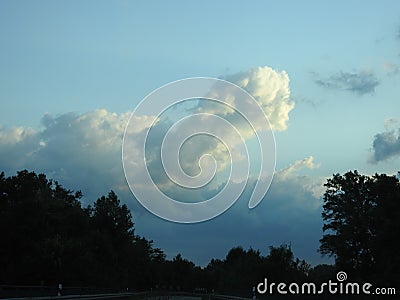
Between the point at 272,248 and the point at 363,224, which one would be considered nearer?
the point at 363,224

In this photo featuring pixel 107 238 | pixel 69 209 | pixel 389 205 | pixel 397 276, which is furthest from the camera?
pixel 107 238

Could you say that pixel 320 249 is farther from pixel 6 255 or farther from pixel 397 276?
pixel 6 255

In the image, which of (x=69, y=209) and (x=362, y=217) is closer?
(x=362, y=217)

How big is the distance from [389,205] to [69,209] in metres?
66.7

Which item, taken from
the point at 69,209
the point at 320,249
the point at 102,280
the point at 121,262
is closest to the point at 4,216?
the point at 69,209

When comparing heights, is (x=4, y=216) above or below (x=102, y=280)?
above

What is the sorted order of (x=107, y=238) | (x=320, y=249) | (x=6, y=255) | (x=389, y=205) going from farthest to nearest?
(x=107, y=238)
(x=320, y=249)
(x=6, y=255)
(x=389, y=205)

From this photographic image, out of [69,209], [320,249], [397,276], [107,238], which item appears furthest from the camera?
Answer: [107,238]

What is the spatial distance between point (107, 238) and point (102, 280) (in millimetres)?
18249

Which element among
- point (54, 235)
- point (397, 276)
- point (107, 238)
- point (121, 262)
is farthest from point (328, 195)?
point (121, 262)

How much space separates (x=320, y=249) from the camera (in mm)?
94438

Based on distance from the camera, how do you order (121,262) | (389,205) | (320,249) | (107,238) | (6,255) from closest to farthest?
1. (389,205)
2. (6,255)
3. (320,249)
4. (107,238)
5. (121,262)

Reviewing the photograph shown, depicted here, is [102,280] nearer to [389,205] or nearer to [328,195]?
[328,195]

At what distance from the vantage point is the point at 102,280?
125 m
